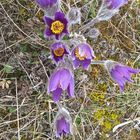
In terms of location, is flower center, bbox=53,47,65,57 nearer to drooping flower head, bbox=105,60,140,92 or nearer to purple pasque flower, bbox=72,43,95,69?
purple pasque flower, bbox=72,43,95,69

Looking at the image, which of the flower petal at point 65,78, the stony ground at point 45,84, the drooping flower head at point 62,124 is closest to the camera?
the flower petal at point 65,78

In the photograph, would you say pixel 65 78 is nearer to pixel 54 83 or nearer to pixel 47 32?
pixel 54 83

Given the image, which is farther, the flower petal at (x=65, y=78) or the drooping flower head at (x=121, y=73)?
the drooping flower head at (x=121, y=73)

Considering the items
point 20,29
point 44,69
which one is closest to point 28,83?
point 44,69

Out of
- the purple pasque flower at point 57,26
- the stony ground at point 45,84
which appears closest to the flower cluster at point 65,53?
the purple pasque flower at point 57,26

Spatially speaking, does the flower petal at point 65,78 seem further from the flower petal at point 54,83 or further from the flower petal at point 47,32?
the flower petal at point 47,32

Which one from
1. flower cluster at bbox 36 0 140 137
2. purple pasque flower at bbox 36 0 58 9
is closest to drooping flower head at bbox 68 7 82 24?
flower cluster at bbox 36 0 140 137
